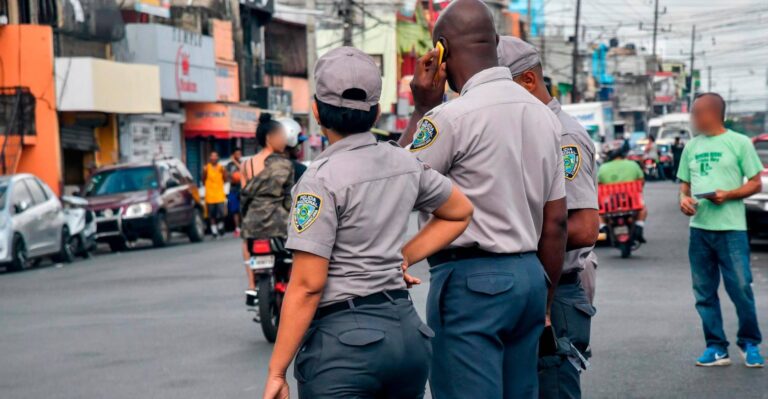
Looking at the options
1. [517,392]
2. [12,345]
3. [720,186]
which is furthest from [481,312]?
[12,345]

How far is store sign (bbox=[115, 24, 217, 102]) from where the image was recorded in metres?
36.1

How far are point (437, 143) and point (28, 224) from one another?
17060 millimetres

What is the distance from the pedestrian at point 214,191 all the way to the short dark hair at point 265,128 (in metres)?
17.6

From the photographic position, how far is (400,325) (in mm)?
4211

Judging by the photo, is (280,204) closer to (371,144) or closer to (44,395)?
(44,395)

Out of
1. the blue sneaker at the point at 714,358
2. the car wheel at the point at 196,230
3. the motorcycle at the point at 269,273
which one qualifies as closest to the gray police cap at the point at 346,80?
the blue sneaker at the point at 714,358

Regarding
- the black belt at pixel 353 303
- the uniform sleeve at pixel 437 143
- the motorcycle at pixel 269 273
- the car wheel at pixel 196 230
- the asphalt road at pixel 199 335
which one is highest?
the uniform sleeve at pixel 437 143

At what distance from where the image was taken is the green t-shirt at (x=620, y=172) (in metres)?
18.5

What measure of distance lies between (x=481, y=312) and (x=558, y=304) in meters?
1.09

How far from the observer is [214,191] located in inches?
1109

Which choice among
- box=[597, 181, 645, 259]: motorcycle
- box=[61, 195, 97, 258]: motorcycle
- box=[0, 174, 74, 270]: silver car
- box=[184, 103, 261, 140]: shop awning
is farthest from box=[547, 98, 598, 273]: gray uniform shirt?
box=[184, 103, 261, 140]: shop awning

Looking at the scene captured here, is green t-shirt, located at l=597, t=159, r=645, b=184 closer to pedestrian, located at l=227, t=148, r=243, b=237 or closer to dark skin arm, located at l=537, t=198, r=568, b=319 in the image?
pedestrian, located at l=227, t=148, r=243, b=237

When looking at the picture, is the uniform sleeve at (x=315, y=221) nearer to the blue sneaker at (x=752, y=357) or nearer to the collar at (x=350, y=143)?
the collar at (x=350, y=143)

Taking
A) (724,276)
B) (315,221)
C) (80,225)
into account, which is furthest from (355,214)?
(80,225)
